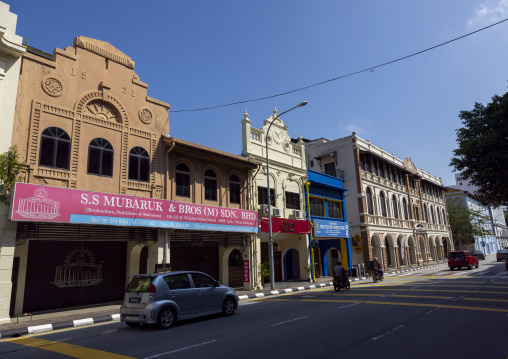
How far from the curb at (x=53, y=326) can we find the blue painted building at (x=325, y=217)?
1683 cm

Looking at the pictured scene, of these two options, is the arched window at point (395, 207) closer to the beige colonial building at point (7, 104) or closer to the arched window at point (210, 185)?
the arched window at point (210, 185)

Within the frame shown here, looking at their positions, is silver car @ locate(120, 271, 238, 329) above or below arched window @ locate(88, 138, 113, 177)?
below

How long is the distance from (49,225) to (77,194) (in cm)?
170

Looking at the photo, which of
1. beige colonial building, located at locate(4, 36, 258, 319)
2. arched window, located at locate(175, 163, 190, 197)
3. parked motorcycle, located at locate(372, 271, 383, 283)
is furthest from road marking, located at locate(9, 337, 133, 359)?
parked motorcycle, located at locate(372, 271, 383, 283)

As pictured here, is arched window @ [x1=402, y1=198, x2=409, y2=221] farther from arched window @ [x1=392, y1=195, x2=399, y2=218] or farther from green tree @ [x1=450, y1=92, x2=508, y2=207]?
green tree @ [x1=450, y1=92, x2=508, y2=207]

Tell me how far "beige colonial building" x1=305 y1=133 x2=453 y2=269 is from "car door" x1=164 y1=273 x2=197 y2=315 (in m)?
21.4

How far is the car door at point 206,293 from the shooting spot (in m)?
10.4

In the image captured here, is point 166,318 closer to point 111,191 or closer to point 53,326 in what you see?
point 53,326

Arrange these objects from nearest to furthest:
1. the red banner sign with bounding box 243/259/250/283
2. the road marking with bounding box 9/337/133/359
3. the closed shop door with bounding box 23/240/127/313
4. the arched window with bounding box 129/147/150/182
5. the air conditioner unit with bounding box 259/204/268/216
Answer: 1. the road marking with bounding box 9/337/133/359
2. the closed shop door with bounding box 23/240/127/313
3. the arched window with bounding box 129/147/150/182
4. the red banner sign with bounding box 243/259/250/283
5. the air conditioner unit with bounding box 259/204/268/216

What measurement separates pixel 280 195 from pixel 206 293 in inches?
547

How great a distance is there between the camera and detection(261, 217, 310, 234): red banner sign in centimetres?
2227

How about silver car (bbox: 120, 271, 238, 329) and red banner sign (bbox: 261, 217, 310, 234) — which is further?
red banner sign (bbox: 261, 217, 310, 234)

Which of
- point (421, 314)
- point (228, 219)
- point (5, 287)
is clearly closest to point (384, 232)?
point (228, 219)

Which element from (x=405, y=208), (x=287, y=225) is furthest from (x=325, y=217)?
(x=405, y=208)
